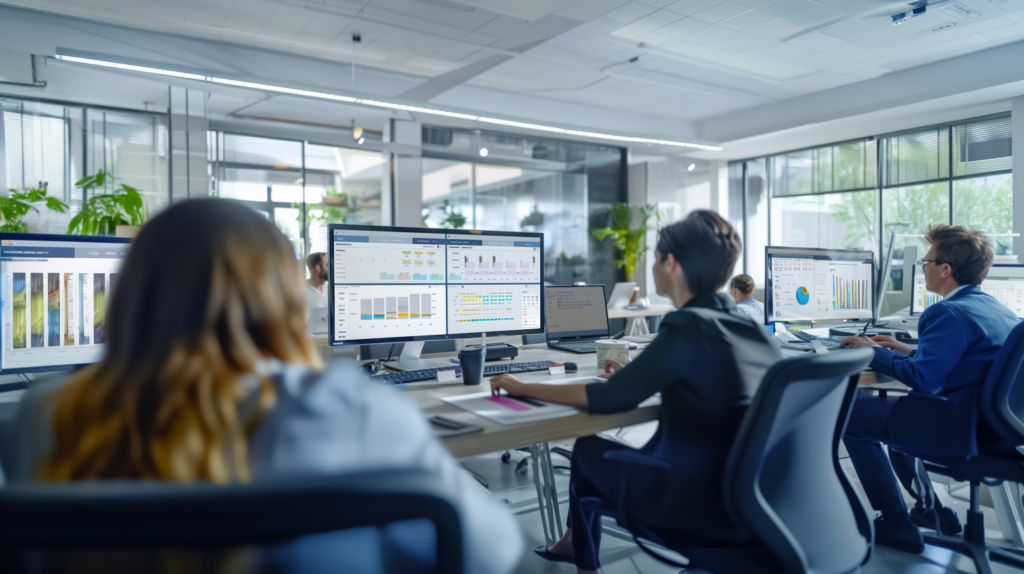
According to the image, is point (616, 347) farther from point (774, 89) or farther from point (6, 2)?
point (774, 89)

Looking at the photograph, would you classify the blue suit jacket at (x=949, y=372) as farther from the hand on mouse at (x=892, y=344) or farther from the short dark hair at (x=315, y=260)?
the short dark hair at (x=315, y=260)

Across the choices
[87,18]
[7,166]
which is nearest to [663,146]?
[87,18]

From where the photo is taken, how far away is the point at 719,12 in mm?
4902

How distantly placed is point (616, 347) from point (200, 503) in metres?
1.79

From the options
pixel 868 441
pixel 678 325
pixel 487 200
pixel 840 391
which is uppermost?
pixel 487 200

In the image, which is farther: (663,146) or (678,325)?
(663,146)

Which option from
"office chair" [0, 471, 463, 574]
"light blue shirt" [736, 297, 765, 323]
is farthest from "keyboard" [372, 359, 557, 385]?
"light blue shirt" [736, 297, 765, 323]

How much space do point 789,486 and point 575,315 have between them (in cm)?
155

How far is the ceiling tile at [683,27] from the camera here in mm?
5098

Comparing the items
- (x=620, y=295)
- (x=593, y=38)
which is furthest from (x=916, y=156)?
(x=593, y=38)

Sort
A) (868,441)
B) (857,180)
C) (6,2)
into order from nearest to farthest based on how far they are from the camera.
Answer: (868,441), (6,2), (857,180)

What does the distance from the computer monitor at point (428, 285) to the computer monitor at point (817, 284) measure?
122cm

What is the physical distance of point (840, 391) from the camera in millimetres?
1333

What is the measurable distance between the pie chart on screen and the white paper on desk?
6.27 feet
